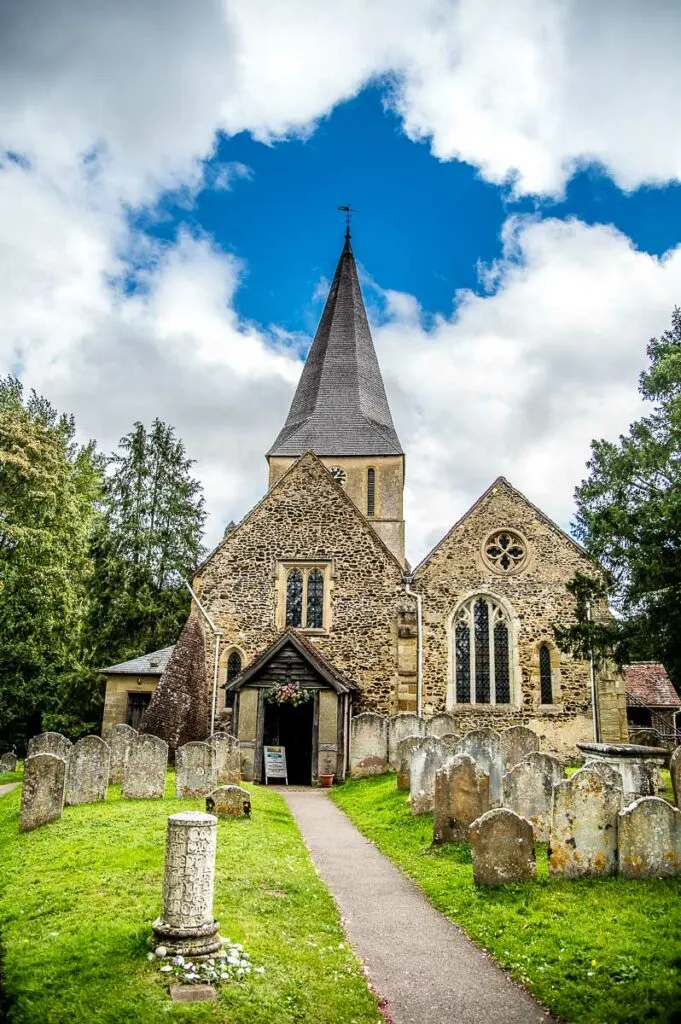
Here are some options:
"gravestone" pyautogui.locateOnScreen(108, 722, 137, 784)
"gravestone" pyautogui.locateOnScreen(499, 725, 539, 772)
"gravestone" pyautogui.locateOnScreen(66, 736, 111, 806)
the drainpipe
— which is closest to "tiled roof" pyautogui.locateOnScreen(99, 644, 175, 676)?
the drainpipe

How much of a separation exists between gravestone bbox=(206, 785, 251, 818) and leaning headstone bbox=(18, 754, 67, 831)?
2615 mm

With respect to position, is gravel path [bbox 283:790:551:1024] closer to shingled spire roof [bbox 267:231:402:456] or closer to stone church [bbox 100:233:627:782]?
stone church [bbox 100:233:627:782]

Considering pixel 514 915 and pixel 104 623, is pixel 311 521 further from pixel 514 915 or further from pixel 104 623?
pixel 514 915

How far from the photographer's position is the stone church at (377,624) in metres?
21.9

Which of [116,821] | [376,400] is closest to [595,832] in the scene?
[116,821]

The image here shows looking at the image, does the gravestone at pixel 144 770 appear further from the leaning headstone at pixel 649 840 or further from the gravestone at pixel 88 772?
the leaning headstone at pixel 649 840

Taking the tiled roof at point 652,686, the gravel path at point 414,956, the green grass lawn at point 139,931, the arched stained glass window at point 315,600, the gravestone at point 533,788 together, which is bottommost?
the gravel path at point 414,956

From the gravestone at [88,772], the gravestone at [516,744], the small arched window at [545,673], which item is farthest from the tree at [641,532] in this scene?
the gravestone at [88,772]

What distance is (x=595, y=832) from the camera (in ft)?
29.3

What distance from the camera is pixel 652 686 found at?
34969 mm

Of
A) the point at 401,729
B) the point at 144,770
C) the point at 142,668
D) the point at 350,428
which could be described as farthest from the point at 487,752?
the point at 350,428

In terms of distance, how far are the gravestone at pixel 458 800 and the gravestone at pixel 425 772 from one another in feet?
8.06

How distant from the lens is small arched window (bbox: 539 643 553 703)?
74.2 feet

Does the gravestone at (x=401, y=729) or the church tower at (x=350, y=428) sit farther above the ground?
the church tower at (x=350, y=428)
